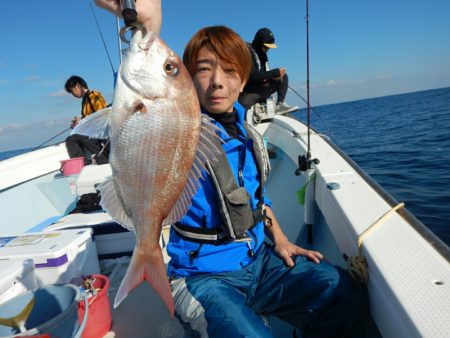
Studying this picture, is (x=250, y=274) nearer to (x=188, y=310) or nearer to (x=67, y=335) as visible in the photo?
(x=188, y=310)

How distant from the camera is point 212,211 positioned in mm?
1854

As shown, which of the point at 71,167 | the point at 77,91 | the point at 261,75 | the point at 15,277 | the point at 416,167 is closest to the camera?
the point at 15,277

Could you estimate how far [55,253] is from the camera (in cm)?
232

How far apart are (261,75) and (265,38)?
907 mm

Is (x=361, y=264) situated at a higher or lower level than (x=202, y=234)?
lower

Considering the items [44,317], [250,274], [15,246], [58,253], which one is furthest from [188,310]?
[15,246]

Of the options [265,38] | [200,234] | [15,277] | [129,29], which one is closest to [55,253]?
[15,277]

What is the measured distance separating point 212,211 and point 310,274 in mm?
671

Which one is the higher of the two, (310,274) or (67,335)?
(310,274)

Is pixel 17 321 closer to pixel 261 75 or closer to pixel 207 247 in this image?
pixel 207 247

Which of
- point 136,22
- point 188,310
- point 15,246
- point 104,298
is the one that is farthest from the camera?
point 15,246

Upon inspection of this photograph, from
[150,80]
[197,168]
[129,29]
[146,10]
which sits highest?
[146,10]

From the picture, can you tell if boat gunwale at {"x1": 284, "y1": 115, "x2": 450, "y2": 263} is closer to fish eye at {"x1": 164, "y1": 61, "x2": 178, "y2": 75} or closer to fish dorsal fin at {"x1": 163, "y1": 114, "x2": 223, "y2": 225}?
fish dorsal fin at {"x1": 163, "y1": 114, "x2": 223, "y2": 225}

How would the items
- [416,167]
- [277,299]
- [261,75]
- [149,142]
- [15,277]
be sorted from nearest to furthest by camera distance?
[149,142], [277,299], [15,277], [261,75], [416,167]
